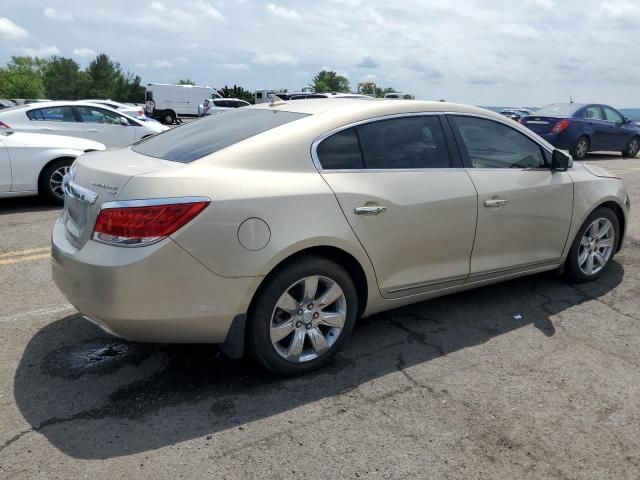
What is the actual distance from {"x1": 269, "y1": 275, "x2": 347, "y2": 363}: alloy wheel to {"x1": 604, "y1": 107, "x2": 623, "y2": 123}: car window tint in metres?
15.8

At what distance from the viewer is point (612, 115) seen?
16.9m

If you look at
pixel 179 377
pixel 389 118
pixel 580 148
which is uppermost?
pixel 389 118

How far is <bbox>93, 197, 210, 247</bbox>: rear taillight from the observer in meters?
2.89

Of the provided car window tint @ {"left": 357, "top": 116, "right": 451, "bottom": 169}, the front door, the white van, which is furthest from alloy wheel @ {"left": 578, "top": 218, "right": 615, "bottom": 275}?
the white van

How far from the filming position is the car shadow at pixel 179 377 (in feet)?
9.48

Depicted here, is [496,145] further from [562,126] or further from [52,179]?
[562,126]

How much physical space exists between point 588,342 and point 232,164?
8.80 feet

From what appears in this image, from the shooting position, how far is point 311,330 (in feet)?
11.2

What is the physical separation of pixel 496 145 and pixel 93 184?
282 centimetres

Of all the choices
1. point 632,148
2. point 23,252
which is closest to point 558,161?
point 23,252

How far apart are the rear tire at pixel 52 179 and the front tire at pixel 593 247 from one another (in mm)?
6427

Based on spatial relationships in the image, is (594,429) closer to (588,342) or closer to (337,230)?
(588,342)

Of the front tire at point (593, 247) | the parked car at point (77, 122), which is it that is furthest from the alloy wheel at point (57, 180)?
the front tire at point (593, 247)

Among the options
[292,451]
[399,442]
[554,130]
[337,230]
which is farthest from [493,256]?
[554,130]
